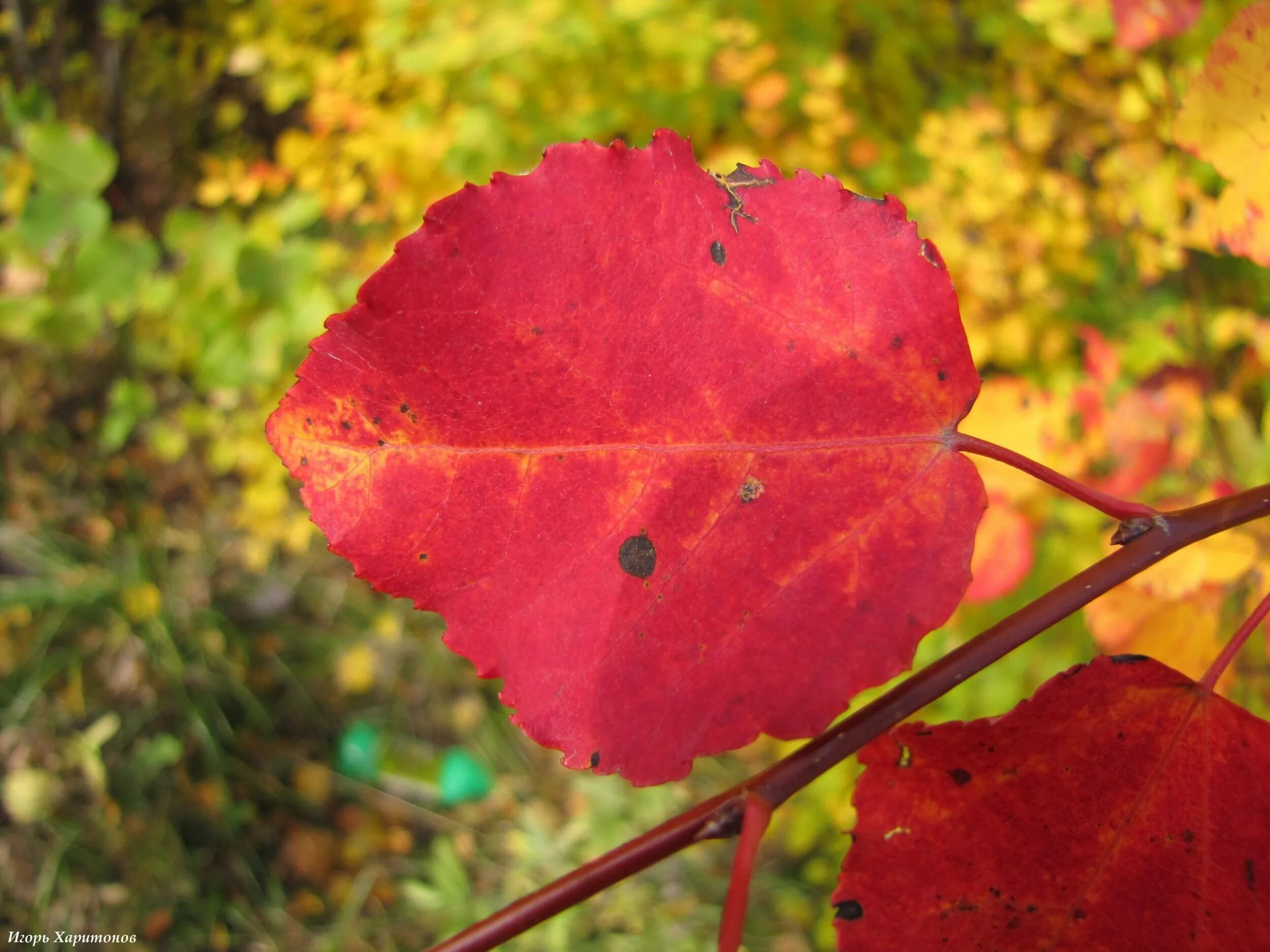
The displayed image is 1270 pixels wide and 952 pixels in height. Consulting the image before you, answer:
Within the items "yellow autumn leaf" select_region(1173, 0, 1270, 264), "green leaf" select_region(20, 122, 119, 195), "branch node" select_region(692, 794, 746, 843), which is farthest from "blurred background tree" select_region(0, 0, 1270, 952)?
"branch node" select_region(692, 794, 746, 843)

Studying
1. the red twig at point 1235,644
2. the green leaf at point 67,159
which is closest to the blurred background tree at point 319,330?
the green leaf at point 67,159

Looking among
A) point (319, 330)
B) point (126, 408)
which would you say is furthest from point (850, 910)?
point (126, 408)

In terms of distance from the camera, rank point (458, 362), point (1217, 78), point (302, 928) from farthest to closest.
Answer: point (302, 928) < point (1217, 78) < point (458, 362)

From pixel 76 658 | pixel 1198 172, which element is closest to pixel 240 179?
pixel 76 658

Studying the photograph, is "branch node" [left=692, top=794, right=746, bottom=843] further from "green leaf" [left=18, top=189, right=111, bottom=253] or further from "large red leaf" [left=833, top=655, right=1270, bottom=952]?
"green leaf" [left=18, top=189, right=111, bottom=253]

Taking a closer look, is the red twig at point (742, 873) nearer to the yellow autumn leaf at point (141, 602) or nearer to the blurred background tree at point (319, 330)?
the blurred background tree at point (319, 330)

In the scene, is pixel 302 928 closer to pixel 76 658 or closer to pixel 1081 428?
pixel 76 658
